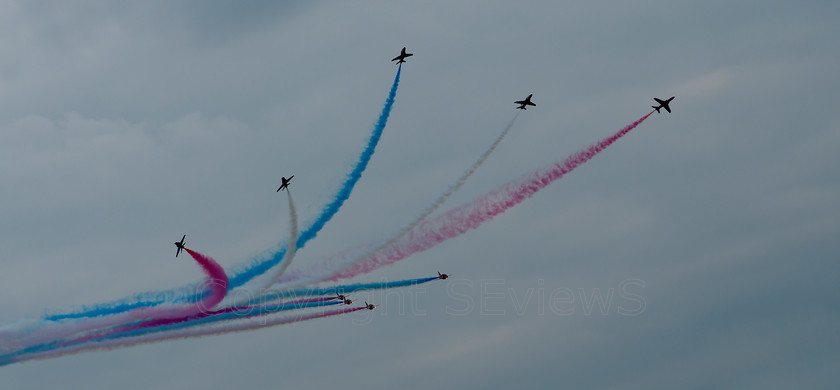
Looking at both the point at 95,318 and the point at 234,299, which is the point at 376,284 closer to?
the point at 234,299

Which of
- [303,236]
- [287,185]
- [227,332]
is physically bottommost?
[227,332]

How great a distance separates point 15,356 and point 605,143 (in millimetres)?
52141

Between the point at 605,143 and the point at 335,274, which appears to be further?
the point at 605,143

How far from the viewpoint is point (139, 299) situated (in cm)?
7344

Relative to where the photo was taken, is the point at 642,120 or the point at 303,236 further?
the point at 642,120

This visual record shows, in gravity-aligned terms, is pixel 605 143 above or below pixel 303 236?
above

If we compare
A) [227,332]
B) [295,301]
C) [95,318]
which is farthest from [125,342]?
[295,301]

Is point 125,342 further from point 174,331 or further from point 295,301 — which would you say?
point 295,301

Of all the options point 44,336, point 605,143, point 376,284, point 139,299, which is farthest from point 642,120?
point 44,336

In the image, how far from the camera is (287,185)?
81.3 m

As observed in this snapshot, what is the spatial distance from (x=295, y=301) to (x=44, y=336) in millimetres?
19887

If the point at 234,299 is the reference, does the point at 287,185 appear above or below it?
above

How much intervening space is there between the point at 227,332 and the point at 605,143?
3655 centimetres

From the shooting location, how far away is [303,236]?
244 ft
